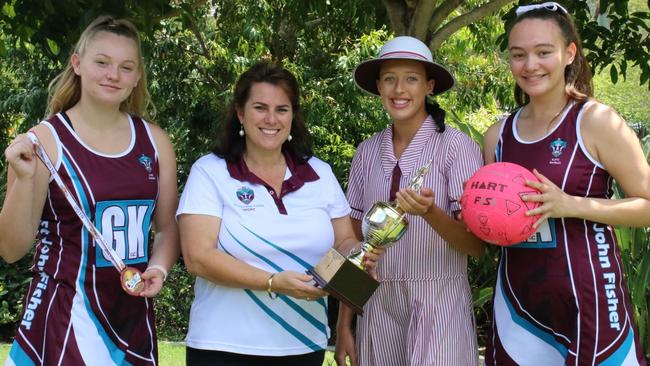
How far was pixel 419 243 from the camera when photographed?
3.60m

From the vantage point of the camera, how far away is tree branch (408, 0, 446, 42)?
181 inches

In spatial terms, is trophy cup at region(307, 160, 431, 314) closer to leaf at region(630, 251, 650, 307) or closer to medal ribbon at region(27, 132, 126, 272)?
medal ribbon at region(27, 132, 126, 272)

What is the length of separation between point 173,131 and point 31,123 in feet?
5.82

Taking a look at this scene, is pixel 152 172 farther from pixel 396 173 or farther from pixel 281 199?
pixel 396 173

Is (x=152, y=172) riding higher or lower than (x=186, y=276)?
higher

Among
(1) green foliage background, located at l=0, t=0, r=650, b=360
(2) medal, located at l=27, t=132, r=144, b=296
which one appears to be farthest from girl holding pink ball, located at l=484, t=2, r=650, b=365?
(1) green foliage background, located at l=0, t=0, r=650, b=360

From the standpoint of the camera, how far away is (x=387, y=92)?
12.1 ft

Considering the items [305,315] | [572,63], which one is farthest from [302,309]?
[572,63]

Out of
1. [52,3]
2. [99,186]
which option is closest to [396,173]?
[99,186]

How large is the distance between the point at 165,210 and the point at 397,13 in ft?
6.40

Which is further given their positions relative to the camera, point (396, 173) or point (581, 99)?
point (396, 173)

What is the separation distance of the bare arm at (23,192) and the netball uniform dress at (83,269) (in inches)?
1.6

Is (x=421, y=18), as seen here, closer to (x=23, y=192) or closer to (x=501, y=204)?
(x=501, y=204)

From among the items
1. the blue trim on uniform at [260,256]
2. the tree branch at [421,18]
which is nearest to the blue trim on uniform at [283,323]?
the blue trim on uniform at [260,256]
